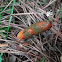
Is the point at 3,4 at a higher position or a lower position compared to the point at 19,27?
higher

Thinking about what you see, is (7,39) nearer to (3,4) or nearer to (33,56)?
(33,56)

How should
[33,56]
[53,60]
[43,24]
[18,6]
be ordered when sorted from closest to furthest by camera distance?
[43,24] < [53,60] < [33,56] < [18,6]

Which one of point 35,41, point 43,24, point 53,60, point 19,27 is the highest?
point 43,24

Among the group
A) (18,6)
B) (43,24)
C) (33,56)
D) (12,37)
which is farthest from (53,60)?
(18,6)

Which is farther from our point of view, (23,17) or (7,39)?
(23,17)

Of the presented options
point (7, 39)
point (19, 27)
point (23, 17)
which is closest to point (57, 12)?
point (23, 17)

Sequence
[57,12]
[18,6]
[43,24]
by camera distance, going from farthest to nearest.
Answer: [18,6], [57,12], [43,24]

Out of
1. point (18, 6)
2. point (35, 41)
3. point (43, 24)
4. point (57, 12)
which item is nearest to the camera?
point (43, 24)

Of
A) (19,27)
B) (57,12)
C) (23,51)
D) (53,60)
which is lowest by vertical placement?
(53,60)

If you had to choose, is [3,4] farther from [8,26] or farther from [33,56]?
[33,56]
